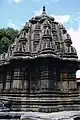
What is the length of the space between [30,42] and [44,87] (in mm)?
3705

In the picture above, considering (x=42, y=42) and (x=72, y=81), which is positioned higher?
(x=42, y=42)

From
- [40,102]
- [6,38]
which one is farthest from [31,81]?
[6,38]

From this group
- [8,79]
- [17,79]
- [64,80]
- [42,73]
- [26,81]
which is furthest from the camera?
[8,79]

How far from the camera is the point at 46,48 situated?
1197 centimetres

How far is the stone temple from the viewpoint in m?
11.2

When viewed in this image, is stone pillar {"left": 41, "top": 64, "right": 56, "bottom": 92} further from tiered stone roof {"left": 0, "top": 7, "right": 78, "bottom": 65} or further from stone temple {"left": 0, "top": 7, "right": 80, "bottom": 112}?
tiered stone roof {"left": 0, "top": 7, "right": 78, "bottom": 65}

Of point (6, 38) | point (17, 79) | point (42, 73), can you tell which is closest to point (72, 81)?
point (42, 73)

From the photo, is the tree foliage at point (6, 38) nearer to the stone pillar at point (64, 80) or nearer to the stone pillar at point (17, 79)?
the stone pillar at point (17, 79)

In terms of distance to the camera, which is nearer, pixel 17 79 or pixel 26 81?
pixel 17 79

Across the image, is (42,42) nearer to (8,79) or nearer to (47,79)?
(47,79)

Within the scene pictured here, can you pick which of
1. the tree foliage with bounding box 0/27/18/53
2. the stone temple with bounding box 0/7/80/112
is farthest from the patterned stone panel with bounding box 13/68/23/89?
the tree foliage with bounding box 0/27/18/53

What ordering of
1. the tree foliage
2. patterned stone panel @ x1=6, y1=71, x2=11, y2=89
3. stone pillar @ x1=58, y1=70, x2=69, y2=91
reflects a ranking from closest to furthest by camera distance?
stone pillar @ x1=58, y1=70, x2=69, y2=91
patterned stone panel @ x1=6, y1=71, x2=11, y2=89
the tree foliage

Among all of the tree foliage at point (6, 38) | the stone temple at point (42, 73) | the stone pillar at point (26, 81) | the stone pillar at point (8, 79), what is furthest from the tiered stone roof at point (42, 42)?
the tree foliage at point (6, 38)

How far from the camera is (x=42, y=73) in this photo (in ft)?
39.1
